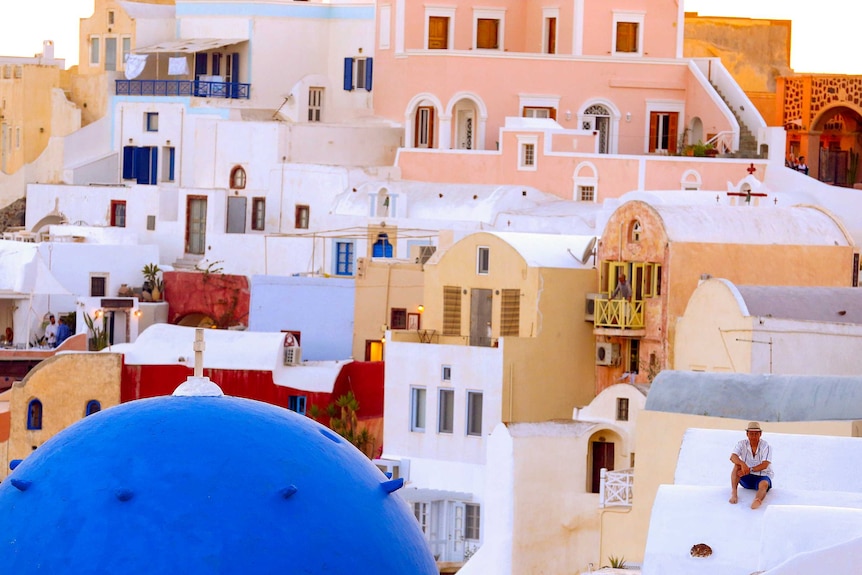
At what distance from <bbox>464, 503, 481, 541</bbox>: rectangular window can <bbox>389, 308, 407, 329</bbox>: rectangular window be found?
5637mm

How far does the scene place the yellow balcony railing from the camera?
27844mm

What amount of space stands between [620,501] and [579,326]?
5540mm

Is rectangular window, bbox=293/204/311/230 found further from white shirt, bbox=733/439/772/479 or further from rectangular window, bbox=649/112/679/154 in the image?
white shirt, bbox=733/439/772/479

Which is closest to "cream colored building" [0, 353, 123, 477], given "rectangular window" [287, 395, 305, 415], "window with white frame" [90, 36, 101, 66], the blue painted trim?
"rectangular window" [287, 395, 305, 415]

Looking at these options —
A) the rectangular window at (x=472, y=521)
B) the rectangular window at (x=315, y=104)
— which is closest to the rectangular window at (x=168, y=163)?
the rectangular window at (x=315, y=104)

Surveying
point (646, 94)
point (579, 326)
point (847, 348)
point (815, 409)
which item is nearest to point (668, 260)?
point (579, 326)

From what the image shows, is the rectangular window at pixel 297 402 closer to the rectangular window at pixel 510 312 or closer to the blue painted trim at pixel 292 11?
the rectangular window at pixel 510 312

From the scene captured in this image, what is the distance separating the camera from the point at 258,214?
40000 mm

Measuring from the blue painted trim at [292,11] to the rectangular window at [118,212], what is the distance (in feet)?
15.0

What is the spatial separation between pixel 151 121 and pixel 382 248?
7.65 meters

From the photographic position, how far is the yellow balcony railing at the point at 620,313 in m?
27.8

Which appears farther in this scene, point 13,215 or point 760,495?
point 13,215

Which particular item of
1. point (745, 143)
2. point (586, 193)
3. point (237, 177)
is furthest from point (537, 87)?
point (237, 177)

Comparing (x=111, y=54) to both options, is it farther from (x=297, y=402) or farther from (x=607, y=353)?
(x=607, y=353)
